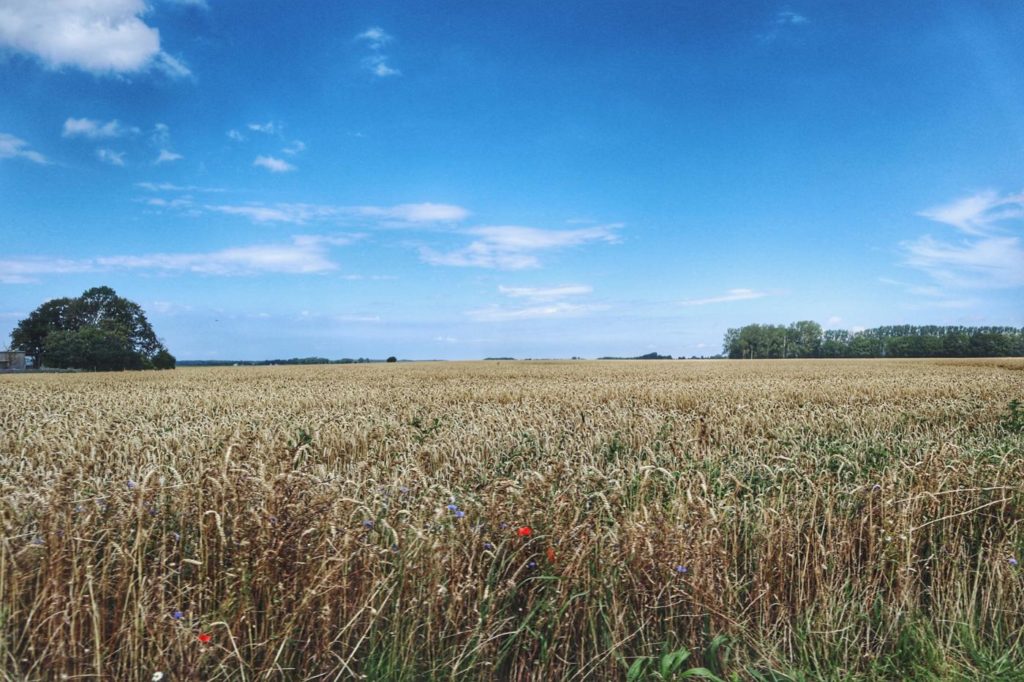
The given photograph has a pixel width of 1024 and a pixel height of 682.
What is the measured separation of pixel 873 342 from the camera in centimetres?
13612

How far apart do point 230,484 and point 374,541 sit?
0.88 m

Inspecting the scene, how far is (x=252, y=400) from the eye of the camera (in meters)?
12.1

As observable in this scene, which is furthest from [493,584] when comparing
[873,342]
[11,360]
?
[873,342]

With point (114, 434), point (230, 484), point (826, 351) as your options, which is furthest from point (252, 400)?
point (826, 351)

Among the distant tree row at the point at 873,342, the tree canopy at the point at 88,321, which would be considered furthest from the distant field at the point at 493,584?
the distant tree row at the point at 873,342

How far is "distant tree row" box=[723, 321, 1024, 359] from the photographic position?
10794 centimetres

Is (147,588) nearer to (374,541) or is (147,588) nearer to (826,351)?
(374,541)

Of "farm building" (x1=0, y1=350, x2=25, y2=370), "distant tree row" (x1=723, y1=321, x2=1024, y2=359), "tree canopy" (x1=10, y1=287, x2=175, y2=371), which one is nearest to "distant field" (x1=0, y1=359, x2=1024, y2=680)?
"tree canopy" (x1=10, y1=287, x2=175, y2=371)

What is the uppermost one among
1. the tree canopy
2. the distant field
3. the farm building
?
the tree canopy

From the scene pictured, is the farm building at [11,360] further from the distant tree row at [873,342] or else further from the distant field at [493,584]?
the distant tree row at [873,342]

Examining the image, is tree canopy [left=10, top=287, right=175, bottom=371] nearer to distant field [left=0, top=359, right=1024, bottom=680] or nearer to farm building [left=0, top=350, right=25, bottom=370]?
farm building [left=0, top=350, right=25, bottom=370]

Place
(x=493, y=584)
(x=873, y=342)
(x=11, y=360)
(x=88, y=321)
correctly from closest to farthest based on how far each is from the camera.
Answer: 1. (x=493, y=584)
2. (x=11, y=360)
3. (x=88, y=321)
4. (x=873, y=342)

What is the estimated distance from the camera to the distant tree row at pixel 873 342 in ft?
354

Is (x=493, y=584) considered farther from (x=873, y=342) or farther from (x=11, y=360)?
(x=873, y=342)
